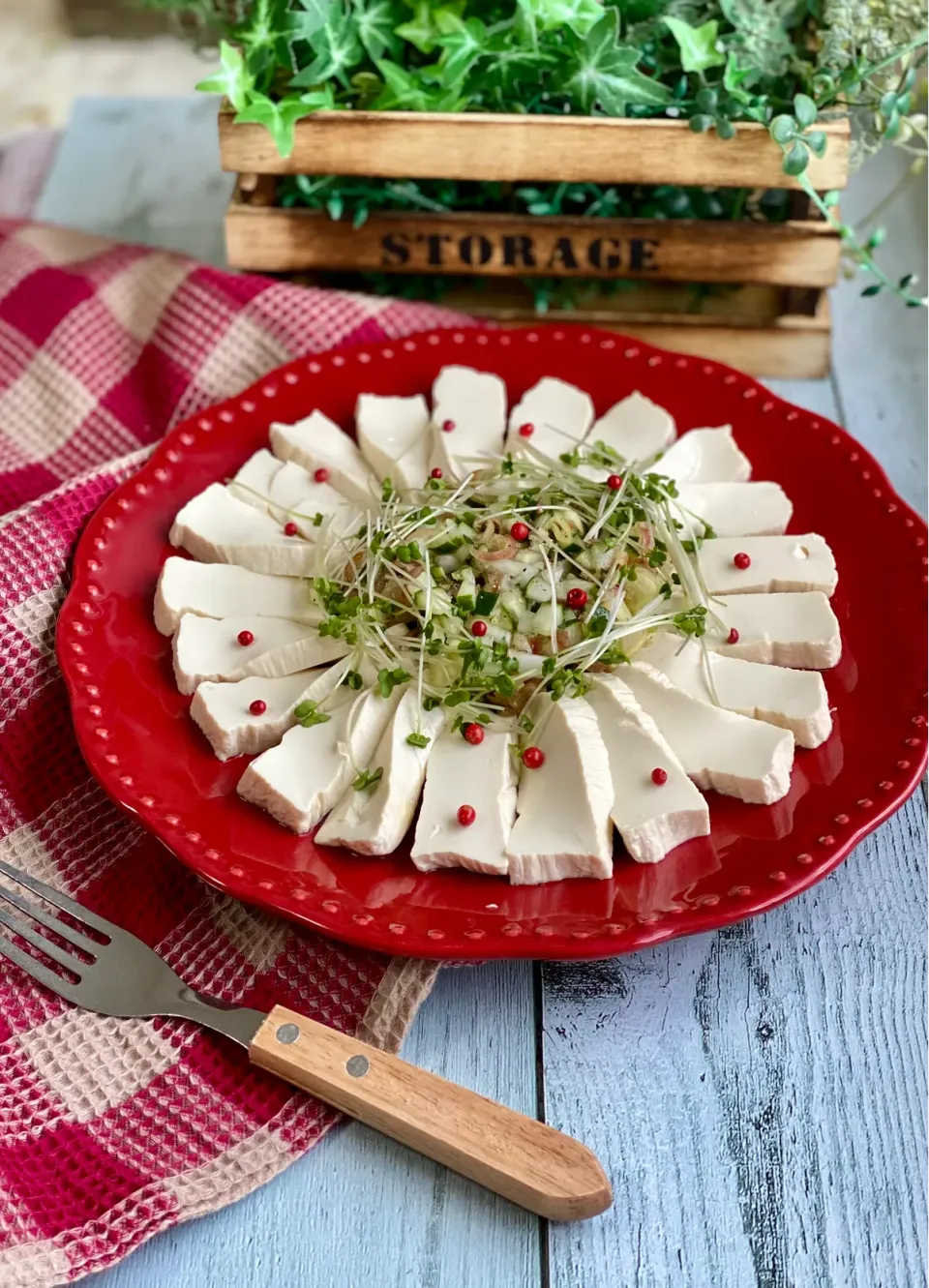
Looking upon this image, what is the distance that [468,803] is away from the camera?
5.51ft

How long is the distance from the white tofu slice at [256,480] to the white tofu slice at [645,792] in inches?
29.2

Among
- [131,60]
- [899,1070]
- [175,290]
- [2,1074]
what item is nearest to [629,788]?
[899,1070]

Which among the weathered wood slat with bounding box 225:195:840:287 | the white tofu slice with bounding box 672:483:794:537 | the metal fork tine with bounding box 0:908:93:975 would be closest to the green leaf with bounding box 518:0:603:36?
the weathered wood slat with bounding box 225:195:840:287

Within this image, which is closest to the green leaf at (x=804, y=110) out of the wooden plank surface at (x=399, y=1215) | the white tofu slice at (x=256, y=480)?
the white tofu slice at (x=256, y=480)

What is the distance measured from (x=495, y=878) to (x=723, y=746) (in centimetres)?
35

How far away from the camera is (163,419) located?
98.0 inches

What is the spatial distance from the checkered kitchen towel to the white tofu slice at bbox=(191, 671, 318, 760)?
7.3 inches

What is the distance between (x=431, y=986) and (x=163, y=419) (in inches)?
51.4

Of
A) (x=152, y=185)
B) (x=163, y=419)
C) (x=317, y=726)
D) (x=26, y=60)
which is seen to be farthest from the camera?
(x=26, y=60)

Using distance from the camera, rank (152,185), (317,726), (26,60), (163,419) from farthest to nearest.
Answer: (26,60) → (152,185) → (163,419) → (317,726)

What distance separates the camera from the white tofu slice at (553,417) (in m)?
2.22

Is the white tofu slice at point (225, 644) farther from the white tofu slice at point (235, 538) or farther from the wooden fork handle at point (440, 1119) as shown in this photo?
the wooden fork handle at point (440, 1119)

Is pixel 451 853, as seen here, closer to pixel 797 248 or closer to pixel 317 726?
pixel 317 726

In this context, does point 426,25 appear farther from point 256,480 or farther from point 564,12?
point 256,480
